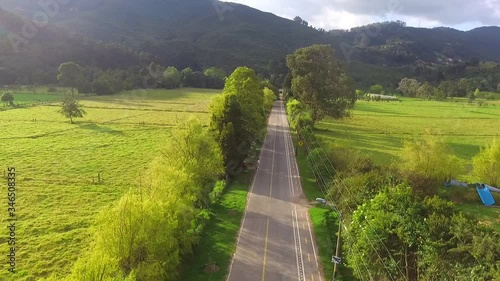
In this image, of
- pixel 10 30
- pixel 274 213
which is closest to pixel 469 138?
pixel 274 213

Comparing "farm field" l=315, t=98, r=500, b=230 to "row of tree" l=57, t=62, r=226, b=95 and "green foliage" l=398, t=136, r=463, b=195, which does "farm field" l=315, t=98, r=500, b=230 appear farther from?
"row of tree" l=57, t=62, r=226, b=95

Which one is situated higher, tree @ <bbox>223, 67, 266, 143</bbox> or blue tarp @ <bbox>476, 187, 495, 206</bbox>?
tree @ <bbox>223, 67, 266, 143</bbox>

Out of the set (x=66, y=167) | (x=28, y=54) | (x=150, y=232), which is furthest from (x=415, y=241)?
(x=28, y=54)

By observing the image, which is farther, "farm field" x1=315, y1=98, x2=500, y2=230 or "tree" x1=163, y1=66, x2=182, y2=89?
"tree" x1=163, y1=66, x2=182, y2=89

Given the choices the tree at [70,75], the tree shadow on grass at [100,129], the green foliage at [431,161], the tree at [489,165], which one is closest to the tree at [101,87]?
the tree at [70,75]

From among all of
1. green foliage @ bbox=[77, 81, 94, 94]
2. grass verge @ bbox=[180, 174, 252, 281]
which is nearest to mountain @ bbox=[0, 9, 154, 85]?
green foliage @ bbox=[77, 81, 94, 94]
